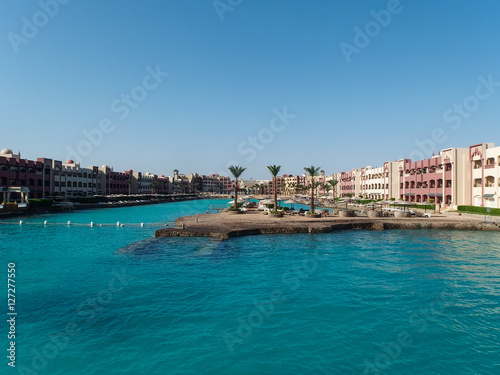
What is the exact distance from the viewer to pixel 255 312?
16.2m

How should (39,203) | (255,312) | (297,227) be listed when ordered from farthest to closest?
(39,203) → (297,227) → (255,312)

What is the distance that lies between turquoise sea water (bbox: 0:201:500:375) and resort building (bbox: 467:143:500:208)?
3723 centimetres

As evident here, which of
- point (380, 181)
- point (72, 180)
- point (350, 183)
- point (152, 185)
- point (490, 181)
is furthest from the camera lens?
point (152, 185)

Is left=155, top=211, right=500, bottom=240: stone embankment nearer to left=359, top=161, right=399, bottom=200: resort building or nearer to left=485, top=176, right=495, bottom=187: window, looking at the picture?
left=485, top=176, right=495, bottom=187: window

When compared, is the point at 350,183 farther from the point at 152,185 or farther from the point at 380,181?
the point at 152,185

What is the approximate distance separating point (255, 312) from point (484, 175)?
A: 65690 millimetres

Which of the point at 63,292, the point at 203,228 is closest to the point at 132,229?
the point at 203,228

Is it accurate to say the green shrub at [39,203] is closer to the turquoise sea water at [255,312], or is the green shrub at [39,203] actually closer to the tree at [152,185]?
the turquoise sea water at [255,312]

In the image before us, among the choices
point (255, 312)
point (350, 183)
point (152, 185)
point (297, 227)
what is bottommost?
point (255, 312)

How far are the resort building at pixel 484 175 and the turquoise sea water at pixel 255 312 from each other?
3723 centimetres

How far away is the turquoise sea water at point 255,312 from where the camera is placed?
12039 mm

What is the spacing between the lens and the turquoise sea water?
1204 cm

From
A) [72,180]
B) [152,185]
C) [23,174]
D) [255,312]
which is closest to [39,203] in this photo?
[23,174]

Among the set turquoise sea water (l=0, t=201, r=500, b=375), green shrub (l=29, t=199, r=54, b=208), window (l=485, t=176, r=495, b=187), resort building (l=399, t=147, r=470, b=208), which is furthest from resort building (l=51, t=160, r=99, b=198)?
window (l=485, t=176, r=495, b=187)
